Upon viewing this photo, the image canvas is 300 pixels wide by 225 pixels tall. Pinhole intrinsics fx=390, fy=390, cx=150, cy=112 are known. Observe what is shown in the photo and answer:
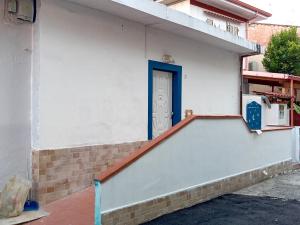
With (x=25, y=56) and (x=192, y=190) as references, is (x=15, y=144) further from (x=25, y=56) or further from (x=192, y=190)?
(x=192, y=190)

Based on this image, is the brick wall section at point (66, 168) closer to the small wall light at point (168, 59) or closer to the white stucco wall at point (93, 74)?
the white stucco wall at point (93, 74)

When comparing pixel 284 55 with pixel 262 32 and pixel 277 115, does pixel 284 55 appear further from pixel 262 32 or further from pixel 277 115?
pixel 277 115

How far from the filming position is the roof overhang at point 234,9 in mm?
17109

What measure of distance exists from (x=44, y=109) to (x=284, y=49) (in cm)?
2103

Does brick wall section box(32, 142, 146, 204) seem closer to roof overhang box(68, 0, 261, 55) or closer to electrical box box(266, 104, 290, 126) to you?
roof overhang box(68, 0, 261, 55)

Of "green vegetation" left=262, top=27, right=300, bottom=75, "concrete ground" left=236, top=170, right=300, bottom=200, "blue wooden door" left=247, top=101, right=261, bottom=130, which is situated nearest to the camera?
"concrete ground" left=236, top=170, right=300, bottom=200

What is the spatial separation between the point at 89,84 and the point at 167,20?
2.11 m

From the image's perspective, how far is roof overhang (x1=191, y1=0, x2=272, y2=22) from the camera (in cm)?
1711


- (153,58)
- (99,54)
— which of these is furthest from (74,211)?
(153,58)

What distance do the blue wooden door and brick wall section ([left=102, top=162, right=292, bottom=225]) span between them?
1.19 m

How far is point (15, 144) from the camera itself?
5.92 metres

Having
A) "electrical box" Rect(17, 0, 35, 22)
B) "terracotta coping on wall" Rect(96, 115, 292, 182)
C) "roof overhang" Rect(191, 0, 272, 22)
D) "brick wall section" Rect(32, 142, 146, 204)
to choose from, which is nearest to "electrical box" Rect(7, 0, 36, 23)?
"electrical box" Rect(17, 0, 35, 22)

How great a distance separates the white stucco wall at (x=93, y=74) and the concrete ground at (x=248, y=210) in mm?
1918

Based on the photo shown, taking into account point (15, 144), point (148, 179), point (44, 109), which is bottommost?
point (148, 179)
